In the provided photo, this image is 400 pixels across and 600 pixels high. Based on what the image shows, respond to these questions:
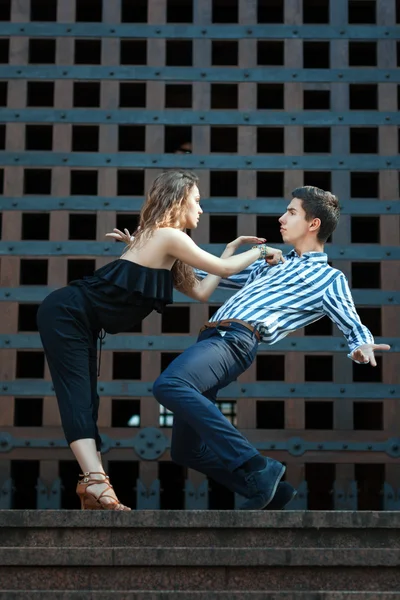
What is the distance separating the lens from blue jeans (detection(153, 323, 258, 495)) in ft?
12.2

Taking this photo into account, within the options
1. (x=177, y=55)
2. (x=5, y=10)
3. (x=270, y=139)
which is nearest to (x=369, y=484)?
(x=270, y=139)

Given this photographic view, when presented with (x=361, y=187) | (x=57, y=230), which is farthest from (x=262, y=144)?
(x=57, y=230)

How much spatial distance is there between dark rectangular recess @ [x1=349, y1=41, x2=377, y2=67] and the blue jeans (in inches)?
134

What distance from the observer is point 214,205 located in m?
6.52

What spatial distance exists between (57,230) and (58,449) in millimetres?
1319

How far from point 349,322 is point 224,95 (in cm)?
343

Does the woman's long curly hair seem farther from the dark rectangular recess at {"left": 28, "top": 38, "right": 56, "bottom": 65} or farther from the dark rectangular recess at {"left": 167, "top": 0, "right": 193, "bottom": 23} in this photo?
the dark rectangular recess at {"left": 167, "top": 0, "right": 193, "bottom": 23}

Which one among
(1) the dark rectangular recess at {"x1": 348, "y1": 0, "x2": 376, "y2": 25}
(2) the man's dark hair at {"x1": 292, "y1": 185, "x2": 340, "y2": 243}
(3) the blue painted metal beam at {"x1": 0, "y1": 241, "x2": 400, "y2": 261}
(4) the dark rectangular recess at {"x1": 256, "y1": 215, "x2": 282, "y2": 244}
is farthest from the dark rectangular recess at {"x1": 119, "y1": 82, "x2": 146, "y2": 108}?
(2) the man's dark hair at {"x1": 292, "y1": 185, "x2": 340, "y2": 243}

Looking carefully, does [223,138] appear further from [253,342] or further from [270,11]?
[253,342]

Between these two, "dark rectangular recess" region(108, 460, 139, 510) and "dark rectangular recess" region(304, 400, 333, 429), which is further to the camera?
"dark rectangular recess" region(108, 460, 139, 510)

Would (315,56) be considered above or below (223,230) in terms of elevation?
above

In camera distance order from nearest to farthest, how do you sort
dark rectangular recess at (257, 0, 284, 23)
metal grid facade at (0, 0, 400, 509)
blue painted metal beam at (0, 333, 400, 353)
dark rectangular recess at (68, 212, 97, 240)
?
metal grid facade at (0, 0, 400, 509), blue painted metal beam at (0, 333, 400, 353), dark rectangular recess at (257, 0, 284, 23), dark rectangular recess at (68, 212, 97, 240)

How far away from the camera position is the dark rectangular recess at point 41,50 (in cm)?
692

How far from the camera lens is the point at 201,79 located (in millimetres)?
6684
